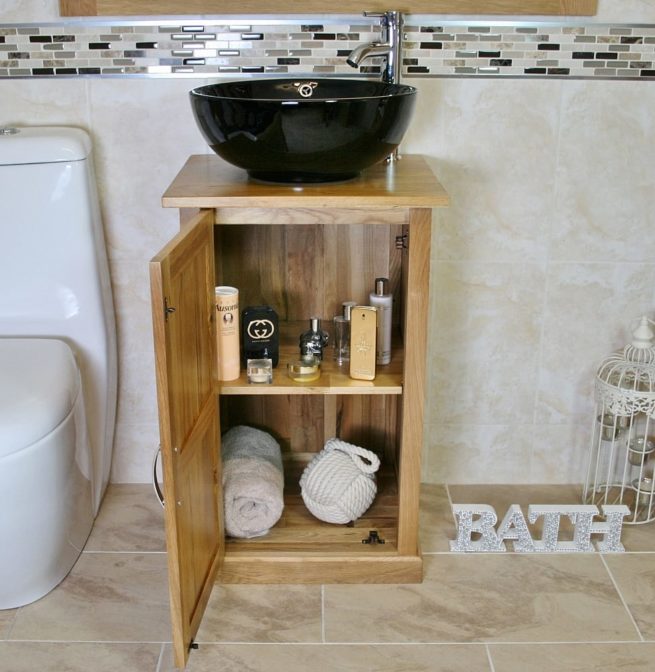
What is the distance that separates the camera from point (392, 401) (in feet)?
6.95

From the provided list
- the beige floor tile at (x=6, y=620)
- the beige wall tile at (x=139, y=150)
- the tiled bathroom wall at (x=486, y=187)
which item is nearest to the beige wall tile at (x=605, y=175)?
the tiled bathroom wall at (x=486, y=187)

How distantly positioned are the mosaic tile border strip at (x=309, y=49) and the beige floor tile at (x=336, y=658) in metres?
1.13

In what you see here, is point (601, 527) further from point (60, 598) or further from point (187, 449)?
point (60, 598)

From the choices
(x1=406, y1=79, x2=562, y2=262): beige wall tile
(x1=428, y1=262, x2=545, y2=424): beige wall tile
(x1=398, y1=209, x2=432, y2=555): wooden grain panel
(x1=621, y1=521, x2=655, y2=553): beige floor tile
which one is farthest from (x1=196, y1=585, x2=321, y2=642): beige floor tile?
(x1=406, y1=79, x2=562, y2=262): beige wall tile

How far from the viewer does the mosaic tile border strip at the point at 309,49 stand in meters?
1.88

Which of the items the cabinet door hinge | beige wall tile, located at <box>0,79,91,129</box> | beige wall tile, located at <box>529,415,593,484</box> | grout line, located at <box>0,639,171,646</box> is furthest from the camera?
beige wall tile, located at <box>529,415,593,484</box>

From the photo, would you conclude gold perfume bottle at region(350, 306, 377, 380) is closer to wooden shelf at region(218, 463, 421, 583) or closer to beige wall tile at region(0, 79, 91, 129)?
wooden shelf at region(218, 463, 421, 583)

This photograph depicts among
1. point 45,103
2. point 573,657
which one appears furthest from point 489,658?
point 45,103

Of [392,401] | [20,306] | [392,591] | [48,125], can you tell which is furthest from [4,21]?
[392,591]

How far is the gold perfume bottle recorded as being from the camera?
→ 69.2 inches

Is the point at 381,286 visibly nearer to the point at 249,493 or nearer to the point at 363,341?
the point at 363,341

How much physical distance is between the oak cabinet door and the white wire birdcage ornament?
88cm

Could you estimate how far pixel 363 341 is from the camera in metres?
1.77

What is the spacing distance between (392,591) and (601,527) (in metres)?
0.48
